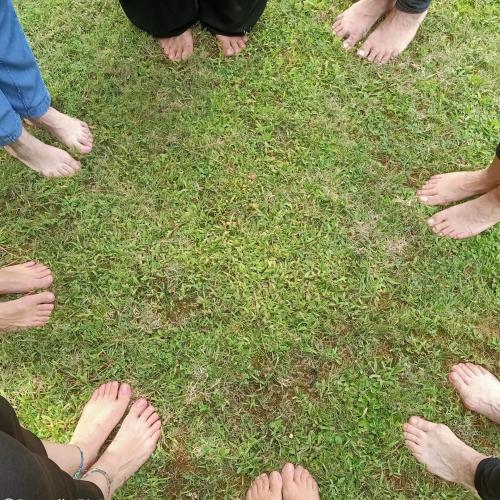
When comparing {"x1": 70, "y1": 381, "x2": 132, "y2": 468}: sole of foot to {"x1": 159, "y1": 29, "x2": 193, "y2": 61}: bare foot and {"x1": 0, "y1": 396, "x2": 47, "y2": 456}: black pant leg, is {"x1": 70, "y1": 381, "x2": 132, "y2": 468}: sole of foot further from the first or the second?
{"x1": 159, "y1": 29, "x2": 193, "y2": 61}: bare foot

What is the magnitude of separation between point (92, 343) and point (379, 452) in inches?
57.8

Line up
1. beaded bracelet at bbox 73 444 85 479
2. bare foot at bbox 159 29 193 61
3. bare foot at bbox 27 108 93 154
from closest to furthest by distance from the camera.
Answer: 1. beaded bracelet at bbox 73 444 85 479
2. bare foot at bbox 27 108 93 154
3. bare foot at bbox 159 29 193 61

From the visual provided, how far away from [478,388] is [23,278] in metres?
2.27

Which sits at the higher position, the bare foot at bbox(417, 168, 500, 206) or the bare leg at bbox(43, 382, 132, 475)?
the bare foot at bbox(417, 168, 500, 206)

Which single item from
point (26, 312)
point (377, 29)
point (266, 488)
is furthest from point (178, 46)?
point (266, 488)

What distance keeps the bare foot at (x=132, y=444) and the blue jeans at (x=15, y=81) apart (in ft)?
4.51

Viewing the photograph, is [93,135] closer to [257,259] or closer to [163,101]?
[163,101]

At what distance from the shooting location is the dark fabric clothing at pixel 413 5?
2.69 meters

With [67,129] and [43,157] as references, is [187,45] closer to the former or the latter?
Answer: [67,129]

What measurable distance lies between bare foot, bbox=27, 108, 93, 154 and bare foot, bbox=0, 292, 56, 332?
81 centimetres

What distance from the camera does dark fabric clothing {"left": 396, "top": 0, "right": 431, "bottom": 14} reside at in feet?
8.84

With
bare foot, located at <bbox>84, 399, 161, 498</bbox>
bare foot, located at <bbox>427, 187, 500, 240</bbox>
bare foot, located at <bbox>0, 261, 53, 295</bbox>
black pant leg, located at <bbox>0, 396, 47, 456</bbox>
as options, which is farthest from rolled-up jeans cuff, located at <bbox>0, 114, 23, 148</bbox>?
bare foot, located at <bbox>427, 187, 500, 240</bbox>

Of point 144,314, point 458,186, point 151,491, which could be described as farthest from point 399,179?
point 151,491

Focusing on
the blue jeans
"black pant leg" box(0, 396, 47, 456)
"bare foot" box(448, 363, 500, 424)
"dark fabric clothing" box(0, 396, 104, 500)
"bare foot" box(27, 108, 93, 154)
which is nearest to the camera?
"dark fabric clothing" box(0, 396, 104, 500)
